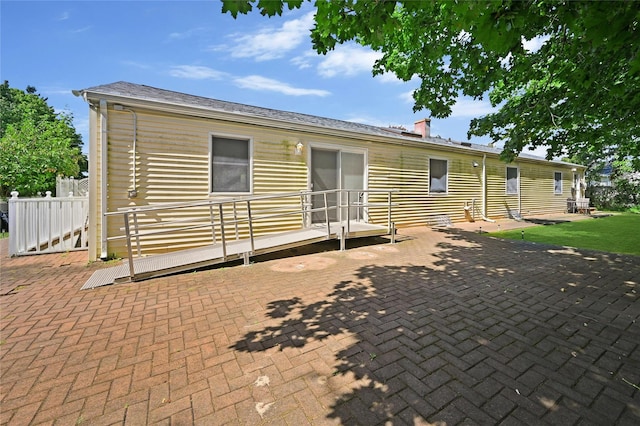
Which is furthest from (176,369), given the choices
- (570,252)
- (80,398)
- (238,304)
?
(570,252)

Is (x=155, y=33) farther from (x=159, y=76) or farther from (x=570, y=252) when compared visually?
(x=570, y=252)

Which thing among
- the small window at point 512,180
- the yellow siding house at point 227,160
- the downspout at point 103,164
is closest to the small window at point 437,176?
the yellow siding house at point 227,160

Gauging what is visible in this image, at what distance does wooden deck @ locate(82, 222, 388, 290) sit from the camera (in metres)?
4.48

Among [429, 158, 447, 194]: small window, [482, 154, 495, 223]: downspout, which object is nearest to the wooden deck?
[429, 158, 447, 194]: small window

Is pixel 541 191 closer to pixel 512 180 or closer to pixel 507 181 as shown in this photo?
pixel 512 180

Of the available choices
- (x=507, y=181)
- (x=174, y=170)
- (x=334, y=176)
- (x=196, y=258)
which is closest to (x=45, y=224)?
(x=174, y=170)

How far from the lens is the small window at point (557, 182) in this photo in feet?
56.3

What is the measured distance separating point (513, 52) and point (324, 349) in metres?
4.74

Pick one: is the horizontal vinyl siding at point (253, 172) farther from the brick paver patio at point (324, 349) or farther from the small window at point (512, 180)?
the small window at point (512, 180)

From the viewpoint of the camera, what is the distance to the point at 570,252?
6.39 m

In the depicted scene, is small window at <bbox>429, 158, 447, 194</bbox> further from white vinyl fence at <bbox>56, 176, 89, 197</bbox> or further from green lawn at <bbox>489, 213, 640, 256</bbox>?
white vinyl fence at <bbox>56, 176, 89, 197</bbox>

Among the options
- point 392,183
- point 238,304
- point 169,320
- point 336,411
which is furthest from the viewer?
point 392,183

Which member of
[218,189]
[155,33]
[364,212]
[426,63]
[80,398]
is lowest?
[80,398]

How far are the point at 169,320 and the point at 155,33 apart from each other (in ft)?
25.4
